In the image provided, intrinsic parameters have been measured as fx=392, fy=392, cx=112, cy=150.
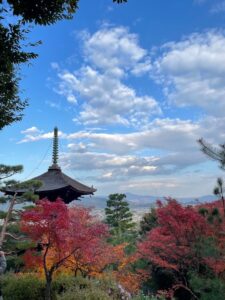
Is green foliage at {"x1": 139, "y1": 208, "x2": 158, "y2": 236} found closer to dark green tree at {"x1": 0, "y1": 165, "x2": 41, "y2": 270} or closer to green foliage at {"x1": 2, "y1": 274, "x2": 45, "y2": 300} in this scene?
dark green tree at {"x1": 0, "y1": 165, "x2": 41, "y2": 270}

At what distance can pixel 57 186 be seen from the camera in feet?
69.7

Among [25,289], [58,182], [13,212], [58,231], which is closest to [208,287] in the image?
[58,231]

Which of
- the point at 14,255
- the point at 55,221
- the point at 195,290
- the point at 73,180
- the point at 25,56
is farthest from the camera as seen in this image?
the point at 73,180

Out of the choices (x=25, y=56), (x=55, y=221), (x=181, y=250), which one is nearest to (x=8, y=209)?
(x=55, y=221)

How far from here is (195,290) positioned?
13.8 metres

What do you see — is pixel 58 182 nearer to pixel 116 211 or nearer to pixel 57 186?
pixel 57 186

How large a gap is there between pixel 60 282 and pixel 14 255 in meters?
4.84

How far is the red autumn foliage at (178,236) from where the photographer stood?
1411 centimetres

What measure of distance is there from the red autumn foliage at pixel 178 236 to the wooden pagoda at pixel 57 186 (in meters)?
7.54

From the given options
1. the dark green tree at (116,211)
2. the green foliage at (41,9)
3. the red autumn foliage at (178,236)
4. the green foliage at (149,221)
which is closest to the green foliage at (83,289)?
the red autumn foliage at (178,236)

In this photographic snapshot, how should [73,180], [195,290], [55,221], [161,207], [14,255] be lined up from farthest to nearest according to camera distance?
[73,180] < [14,255] < [161,207] < [195,290] < [55,221]

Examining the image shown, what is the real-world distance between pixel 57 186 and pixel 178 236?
344 inches

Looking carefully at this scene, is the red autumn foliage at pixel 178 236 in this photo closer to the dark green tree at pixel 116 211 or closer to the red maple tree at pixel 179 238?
the red maple tree at pixel 179 238

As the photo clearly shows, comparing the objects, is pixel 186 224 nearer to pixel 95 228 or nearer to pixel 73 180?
pixel 95 228
